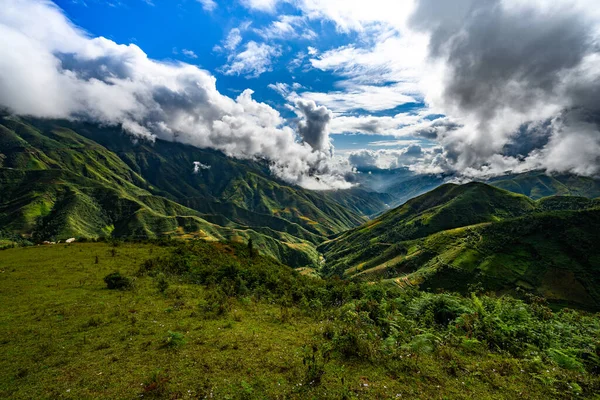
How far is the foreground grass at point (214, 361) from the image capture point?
1057cm

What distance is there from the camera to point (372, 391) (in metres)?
10.3

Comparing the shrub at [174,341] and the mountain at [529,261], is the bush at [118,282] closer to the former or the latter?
the shrub at [174,341]

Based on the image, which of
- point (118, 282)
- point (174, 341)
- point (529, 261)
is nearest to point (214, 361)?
point (174, 341)

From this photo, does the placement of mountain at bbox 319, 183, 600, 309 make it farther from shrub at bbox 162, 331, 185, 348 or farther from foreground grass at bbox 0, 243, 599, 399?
shrub at bbox 162, 331, 185, 348

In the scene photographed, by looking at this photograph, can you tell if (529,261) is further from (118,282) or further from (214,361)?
(118,282)

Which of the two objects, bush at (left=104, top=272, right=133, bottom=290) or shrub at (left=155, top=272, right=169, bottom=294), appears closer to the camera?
shrub at (left=155, top=272, right=169, bottom=294)

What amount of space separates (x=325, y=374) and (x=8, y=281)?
131 ft

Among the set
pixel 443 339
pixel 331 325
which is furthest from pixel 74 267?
pixel 443 339

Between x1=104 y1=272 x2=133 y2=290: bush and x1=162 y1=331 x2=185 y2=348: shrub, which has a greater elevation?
x1=162 y1=331 x2=185 y2=348: shrub

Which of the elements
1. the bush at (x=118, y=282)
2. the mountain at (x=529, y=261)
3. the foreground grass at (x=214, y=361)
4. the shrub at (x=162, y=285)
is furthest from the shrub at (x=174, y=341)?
the mountain at (x=529, y=261)

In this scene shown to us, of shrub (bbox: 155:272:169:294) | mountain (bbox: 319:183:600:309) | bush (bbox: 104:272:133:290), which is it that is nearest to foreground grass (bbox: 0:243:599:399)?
shrub (bbox: 155:272:169:294)

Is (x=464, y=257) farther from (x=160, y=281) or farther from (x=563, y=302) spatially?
(x=160, y=281)

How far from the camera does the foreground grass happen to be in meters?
10.6

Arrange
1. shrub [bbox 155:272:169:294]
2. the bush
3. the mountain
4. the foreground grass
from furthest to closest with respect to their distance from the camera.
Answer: the mountain, the bush, shrub [bbox 155:272:169:294], the foreground grass
